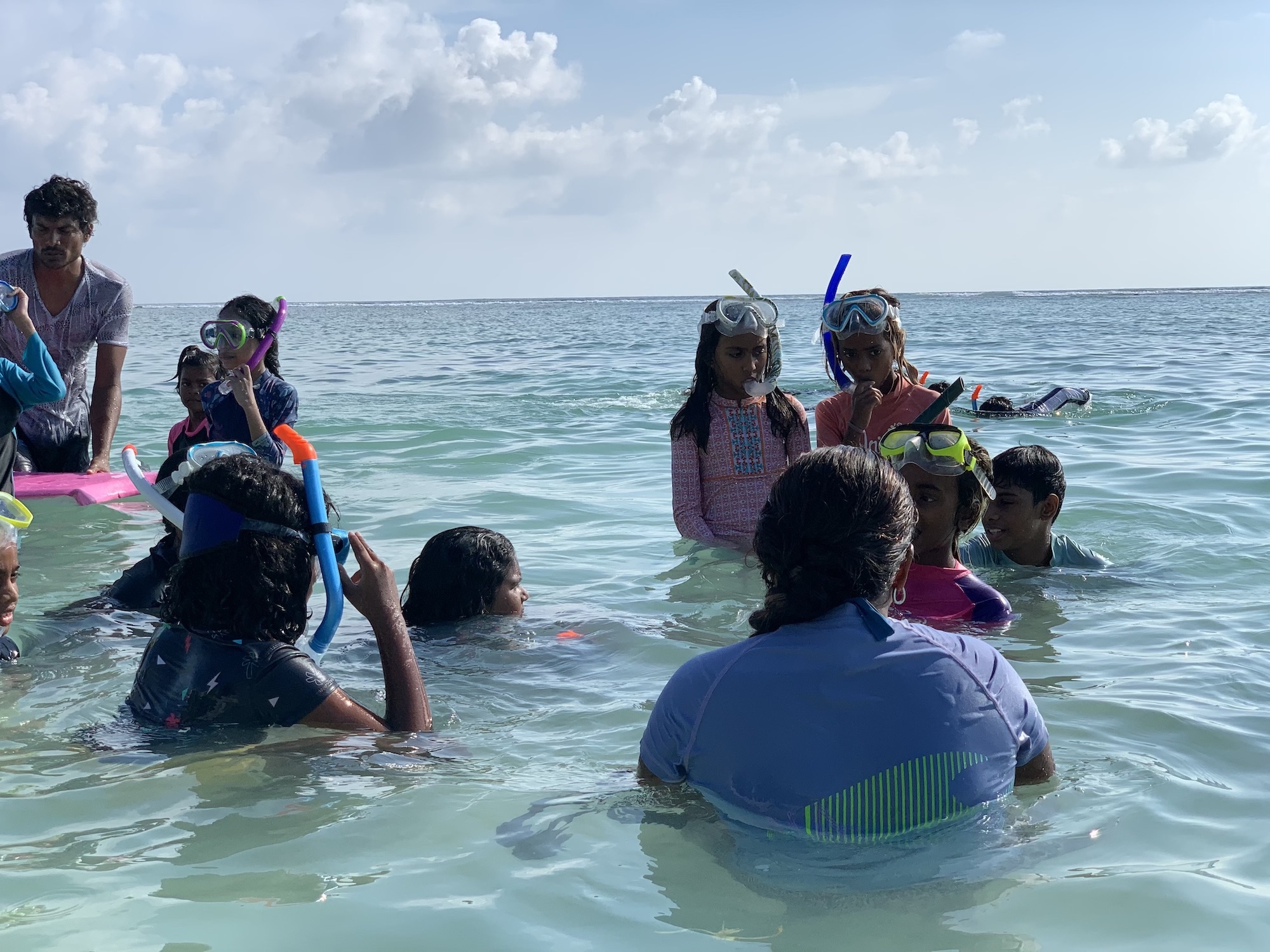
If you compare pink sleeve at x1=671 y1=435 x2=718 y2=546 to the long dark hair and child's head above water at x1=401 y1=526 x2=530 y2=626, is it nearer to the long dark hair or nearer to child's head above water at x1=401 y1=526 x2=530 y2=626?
the long dark hair

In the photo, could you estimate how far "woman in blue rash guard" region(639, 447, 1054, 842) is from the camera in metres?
2.55

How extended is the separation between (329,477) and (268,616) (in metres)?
6.76

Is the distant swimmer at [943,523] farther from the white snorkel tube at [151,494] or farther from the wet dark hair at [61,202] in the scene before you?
the wet dark hair at [61,202]

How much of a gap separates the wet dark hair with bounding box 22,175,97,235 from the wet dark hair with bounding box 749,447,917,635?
17.3 ft

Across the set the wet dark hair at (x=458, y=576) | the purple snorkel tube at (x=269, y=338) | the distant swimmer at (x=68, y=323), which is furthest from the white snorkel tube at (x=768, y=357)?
the distant swimmer at (x=68, y=323)

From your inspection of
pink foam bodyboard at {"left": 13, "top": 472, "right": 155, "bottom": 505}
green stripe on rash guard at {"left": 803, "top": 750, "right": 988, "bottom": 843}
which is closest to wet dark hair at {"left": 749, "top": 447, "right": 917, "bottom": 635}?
green stripe on rash guard at {"left": 803, "top": 750, "right": 988, "bottom": 843}

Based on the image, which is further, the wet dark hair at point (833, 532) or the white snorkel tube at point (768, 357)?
the white snorkel tube at point (768, 357)

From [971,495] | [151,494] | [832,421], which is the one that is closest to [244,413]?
[151,494]

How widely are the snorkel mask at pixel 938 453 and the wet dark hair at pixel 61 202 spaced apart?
15.1 ft

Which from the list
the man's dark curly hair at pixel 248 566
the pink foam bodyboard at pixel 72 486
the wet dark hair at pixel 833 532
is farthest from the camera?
the pink foam bodyboard at pixel 72 486

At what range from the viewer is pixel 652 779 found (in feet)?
9.39

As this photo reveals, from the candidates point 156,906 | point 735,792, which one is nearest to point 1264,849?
point 735,792

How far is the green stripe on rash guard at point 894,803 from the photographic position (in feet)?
8.56

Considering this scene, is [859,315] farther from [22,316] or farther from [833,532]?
[22,316]
